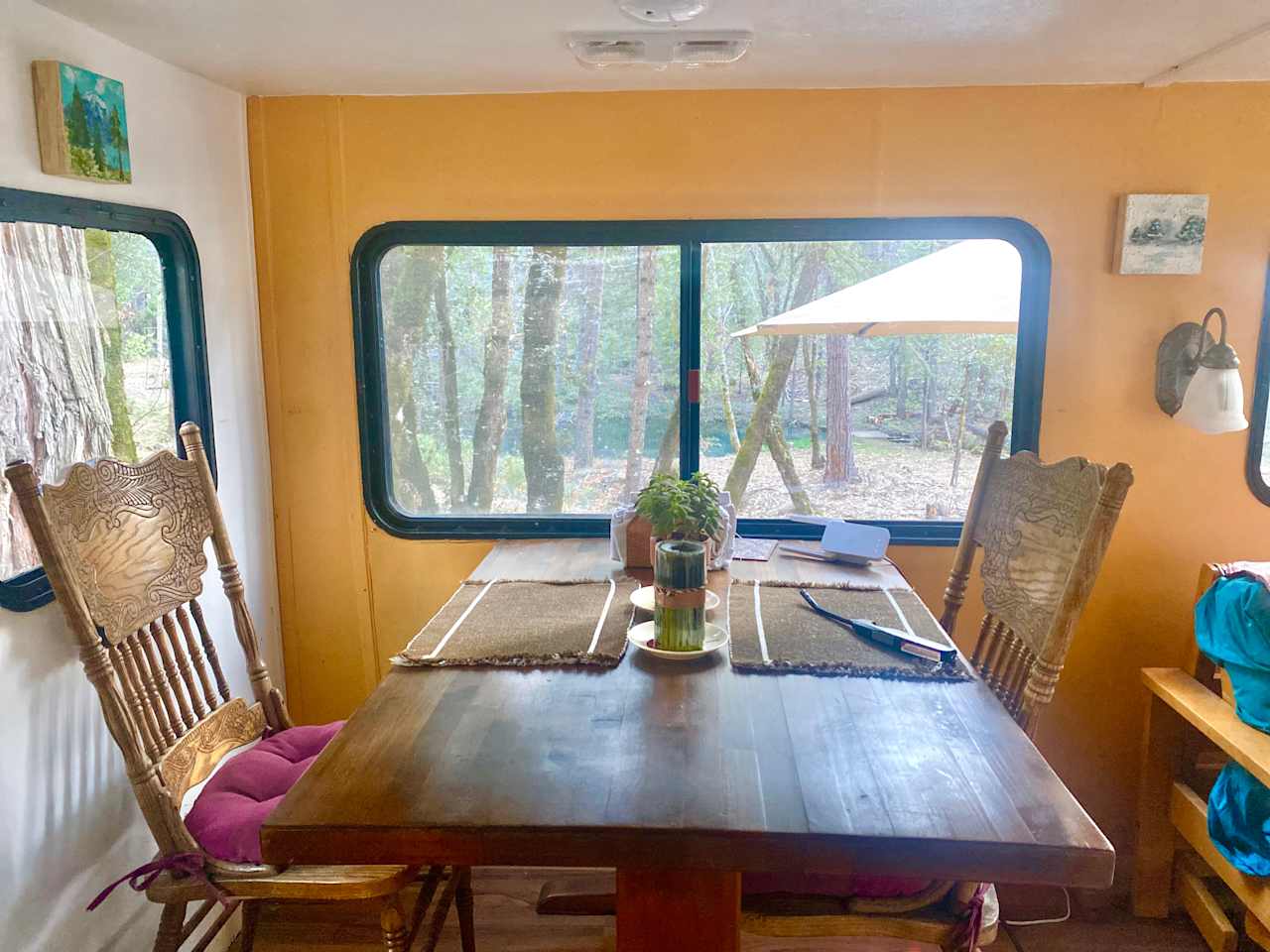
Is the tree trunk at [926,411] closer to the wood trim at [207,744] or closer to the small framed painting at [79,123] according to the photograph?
the wood trim at [207,744]

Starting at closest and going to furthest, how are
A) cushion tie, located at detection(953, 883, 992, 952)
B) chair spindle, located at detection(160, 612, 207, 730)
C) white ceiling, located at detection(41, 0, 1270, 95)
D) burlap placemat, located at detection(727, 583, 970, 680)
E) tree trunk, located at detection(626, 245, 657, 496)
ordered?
cushion tie, located at detection(953, 883, 992, 952) → burlap placemat, located at detection(727, 583, 970, 680) → white ceiling, located at detection(41, 0, 1270, 95) → chair spindle, located at detection(160, 612, 207, 730) → tree trunk, located at detection(626, 245, 657, 496)

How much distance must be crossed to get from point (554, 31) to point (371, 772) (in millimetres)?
1509

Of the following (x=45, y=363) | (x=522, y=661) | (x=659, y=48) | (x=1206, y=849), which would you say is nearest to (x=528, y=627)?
(x=522, y=661)

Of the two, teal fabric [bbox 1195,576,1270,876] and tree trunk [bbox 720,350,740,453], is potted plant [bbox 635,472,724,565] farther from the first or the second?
teal fabric [bbox 1195,576,1270,876]

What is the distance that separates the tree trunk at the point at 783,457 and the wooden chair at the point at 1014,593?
0.56m

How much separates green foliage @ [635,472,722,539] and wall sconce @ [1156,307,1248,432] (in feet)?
4.14

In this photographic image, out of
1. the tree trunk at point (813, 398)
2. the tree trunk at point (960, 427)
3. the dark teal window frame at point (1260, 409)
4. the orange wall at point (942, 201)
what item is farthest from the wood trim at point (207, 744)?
the dark teal window frame at point (1260, 409)

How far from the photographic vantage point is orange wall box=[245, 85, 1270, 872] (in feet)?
7.55

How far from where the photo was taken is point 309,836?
1.13 metres

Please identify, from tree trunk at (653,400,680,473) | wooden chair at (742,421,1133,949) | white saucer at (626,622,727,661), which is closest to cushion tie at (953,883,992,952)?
wooden chair at (742,421,1133,949)

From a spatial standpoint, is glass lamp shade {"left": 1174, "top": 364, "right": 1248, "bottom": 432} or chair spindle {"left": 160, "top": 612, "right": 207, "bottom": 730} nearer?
chair spindle {"left": 160, "top": 612, "right": 207, "bottom": 730}

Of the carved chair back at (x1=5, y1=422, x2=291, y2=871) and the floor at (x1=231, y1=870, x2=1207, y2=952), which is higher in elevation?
the carved chair back at (x1=5, y1=422, x2=291, y2=871)

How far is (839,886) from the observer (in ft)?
4.97

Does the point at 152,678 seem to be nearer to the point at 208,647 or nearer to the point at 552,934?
the point at 208,647
